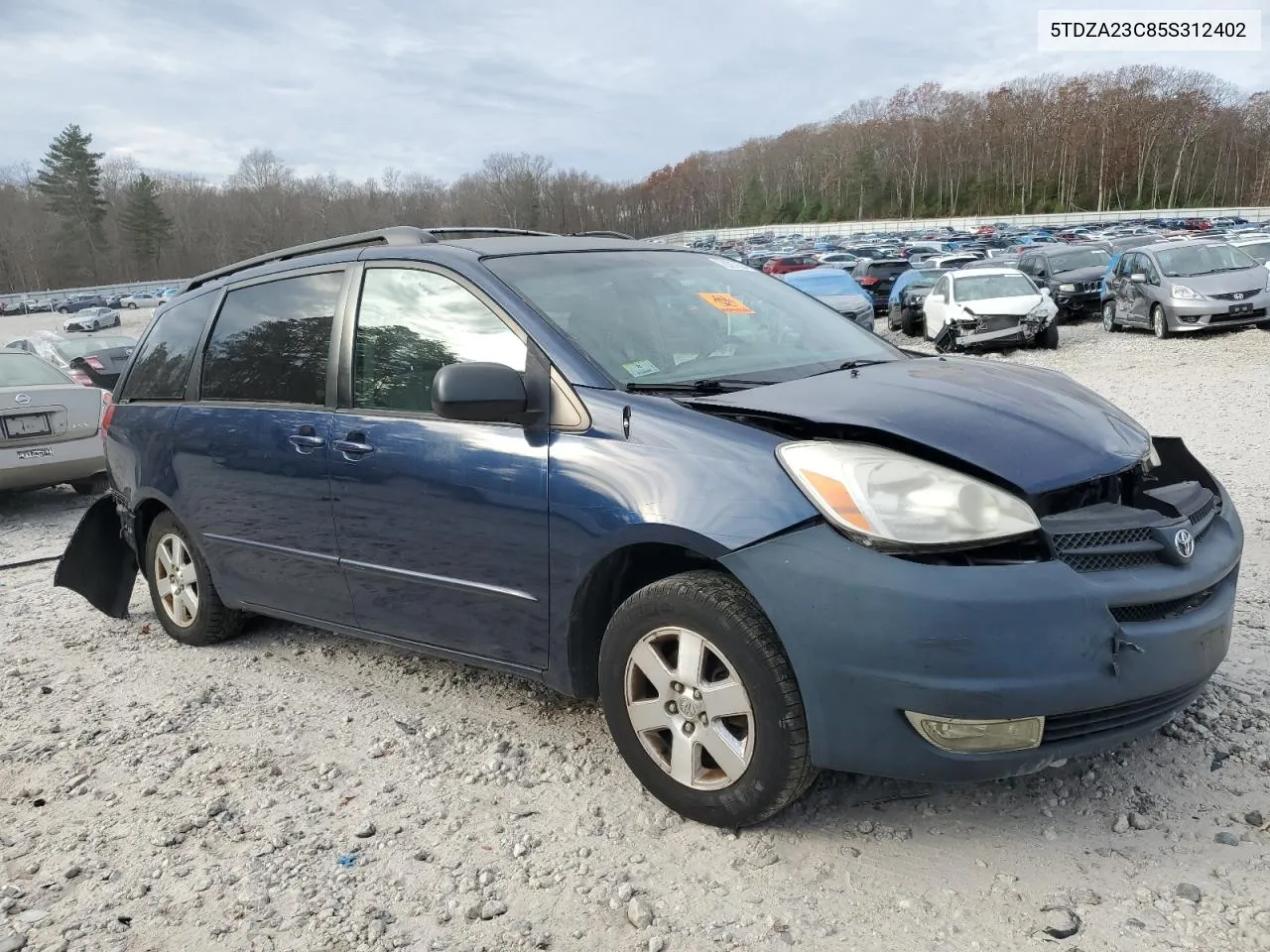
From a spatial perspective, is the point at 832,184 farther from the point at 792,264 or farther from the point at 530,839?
the point at 530,839

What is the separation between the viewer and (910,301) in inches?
812

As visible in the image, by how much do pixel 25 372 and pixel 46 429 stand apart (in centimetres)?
97

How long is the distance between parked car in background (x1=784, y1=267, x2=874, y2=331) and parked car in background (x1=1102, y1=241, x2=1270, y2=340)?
4.54 m

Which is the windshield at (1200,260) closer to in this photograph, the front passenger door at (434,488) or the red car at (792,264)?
the front passenger door at (434,488)

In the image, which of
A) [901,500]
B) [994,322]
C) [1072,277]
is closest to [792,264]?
[1072,277]

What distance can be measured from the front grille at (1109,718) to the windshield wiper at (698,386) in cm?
130

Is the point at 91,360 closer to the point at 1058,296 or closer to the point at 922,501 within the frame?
the point at 922,501

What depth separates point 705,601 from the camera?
104 inches

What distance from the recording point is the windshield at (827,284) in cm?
1822

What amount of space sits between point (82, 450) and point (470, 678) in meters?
6.20

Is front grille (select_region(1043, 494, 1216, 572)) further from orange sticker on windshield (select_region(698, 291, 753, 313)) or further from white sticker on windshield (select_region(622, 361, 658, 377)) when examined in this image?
orange sticker on windshield (select_region(698, 291, 753, 313))

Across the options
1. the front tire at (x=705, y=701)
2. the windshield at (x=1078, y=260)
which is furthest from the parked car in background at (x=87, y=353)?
the windshield at (x=1078, y=260)

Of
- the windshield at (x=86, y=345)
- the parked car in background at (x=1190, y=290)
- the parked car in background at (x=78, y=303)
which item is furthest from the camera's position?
the parked car in background at (x=78, y=303)


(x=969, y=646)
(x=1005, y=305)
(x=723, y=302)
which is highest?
(x=723, y=302)
